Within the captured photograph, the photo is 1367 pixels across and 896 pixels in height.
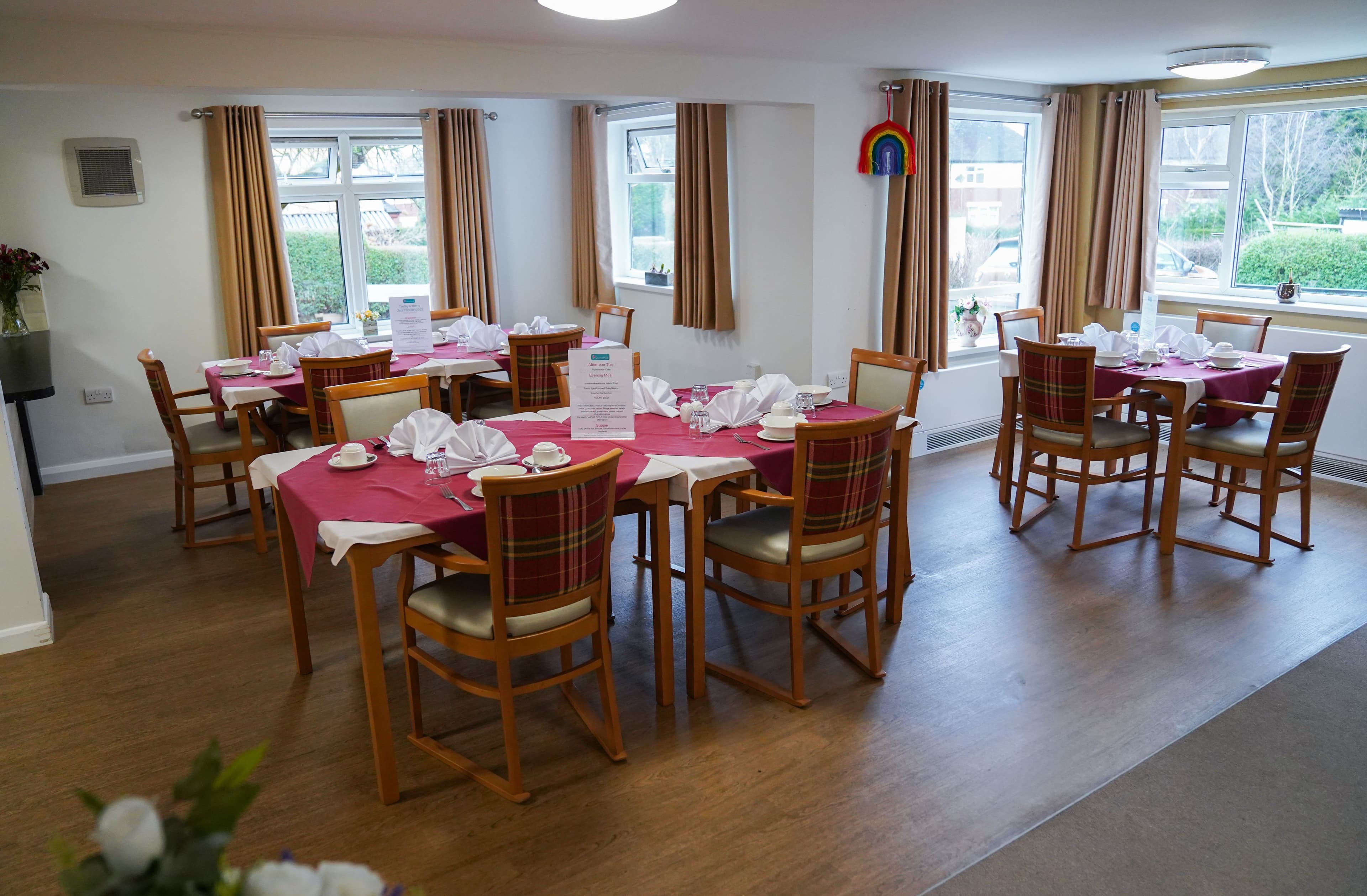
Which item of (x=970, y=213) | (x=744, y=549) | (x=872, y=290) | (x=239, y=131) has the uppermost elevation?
(x=239, y=131)

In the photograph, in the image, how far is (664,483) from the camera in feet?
9.75

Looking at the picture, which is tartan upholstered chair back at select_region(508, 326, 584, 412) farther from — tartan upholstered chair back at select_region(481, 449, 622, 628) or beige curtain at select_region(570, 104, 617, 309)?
tartan upholstered chair back at select_region(481, 449, 622, 628)

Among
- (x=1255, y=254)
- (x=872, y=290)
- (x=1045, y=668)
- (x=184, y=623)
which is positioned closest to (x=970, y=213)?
(x=872, y=290)

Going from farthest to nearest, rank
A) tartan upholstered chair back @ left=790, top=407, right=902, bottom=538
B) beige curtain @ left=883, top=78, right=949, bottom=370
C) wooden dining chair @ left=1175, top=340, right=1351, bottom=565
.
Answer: beige curtain @ left=883, top=78, right=949, bottom=370
wooden dining chair @ left=1175, top=340, right=1351, bottom=565
tartan upholstered chair back @ left=790, top=407, right=902, bottom=538

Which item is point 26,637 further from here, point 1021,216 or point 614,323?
point 1021,216

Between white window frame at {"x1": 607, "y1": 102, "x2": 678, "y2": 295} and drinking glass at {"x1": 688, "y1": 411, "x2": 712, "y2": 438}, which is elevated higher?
white window frame at {"x1": 607, "y1": 102, "x2": 678, "y2": 295}

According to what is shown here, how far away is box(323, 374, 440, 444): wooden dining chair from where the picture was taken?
351cm

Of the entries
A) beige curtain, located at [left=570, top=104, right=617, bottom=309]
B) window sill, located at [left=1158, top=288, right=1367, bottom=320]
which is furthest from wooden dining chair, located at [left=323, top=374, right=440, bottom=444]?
window sill, located at [left=1158, top=288, right=1367, bottom=320]

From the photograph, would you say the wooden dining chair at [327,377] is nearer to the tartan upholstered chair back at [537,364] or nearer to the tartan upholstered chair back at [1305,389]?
the tartan upholstered chair back at [537,364]

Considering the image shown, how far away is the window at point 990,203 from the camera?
6266 millimetres

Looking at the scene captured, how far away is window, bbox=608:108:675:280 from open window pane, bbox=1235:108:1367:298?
369cm

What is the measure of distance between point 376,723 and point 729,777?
3.23 ft

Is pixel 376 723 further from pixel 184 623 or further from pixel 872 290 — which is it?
pixel 872 290

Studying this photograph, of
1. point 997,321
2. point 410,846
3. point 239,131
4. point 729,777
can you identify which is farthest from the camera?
point 239,131
